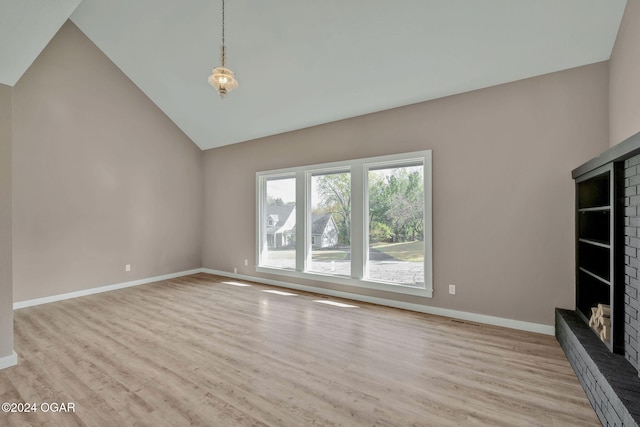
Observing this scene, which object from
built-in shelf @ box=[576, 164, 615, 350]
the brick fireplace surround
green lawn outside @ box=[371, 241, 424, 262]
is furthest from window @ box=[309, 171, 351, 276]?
the brick fireplace surround

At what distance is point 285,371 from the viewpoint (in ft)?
7.93

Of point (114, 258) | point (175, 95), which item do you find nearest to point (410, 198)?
point (175, 95)

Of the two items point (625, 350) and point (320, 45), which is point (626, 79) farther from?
point (320, 45)

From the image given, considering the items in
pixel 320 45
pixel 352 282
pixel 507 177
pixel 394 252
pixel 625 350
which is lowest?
pixel 352 282

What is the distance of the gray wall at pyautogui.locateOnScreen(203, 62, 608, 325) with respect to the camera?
303 cm

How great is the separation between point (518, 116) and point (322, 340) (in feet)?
10.7

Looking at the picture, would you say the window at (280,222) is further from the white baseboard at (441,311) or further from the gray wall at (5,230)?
the gray wall at (5,230)

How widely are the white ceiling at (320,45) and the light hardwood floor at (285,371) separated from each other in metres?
2.58

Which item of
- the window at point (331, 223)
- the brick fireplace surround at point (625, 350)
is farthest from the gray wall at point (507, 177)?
the brick fireplace surround at point (625, 350)

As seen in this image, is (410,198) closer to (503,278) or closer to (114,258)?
(503,278)

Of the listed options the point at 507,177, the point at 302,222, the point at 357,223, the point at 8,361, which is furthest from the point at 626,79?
the point at 8,361

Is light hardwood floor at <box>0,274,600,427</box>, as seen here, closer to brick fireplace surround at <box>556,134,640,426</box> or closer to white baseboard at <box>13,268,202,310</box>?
brick fireplace surround at <box>556,134,640,426</box>

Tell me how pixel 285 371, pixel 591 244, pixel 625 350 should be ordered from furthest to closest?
pixel 591 244 < pixel 285 371 < pixel 625 350

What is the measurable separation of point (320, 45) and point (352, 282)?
10.7 ft
